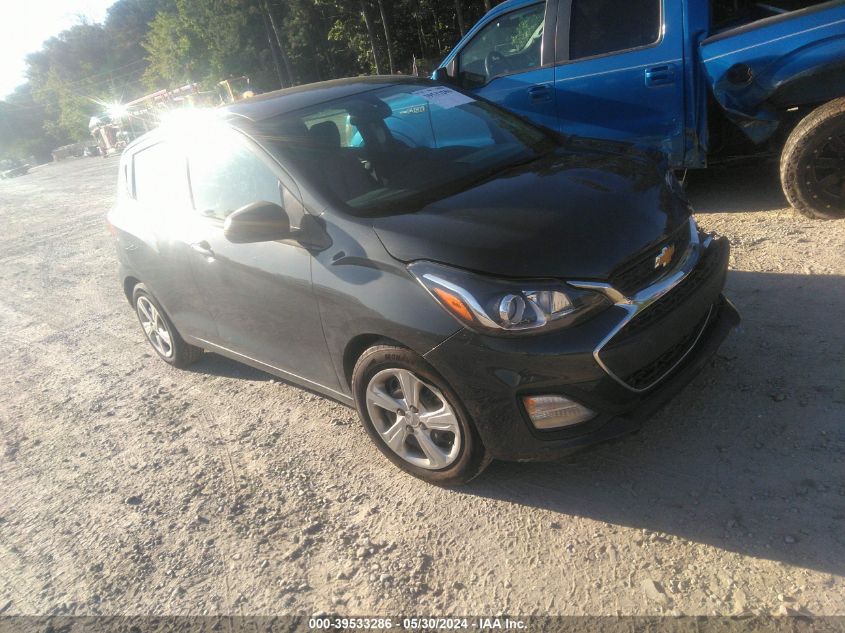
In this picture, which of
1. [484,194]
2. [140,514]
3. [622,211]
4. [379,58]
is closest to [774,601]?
[622,211]

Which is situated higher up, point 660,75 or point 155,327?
point 660,75

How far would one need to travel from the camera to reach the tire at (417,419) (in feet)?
8.79

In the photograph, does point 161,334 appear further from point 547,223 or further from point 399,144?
point 547,223

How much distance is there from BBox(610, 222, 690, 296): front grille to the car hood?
3 centimetres

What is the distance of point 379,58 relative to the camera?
109ft

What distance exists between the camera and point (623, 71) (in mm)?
5207

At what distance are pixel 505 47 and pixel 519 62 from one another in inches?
10.3

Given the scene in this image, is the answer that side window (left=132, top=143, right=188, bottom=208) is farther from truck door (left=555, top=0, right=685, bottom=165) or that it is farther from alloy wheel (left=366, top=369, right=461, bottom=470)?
truck door (left=555, top=0, right=685, bottom=165)

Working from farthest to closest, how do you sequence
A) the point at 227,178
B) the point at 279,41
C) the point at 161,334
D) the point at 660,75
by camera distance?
the point at 279,41
the point at 660,75
the point at 161,334
the point at 227,178

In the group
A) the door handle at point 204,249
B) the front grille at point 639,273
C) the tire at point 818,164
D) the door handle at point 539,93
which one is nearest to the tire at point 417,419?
the front grille at point 639,273

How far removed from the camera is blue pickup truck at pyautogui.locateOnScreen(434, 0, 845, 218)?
438 centimetres

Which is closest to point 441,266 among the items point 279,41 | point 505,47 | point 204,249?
point 204,249

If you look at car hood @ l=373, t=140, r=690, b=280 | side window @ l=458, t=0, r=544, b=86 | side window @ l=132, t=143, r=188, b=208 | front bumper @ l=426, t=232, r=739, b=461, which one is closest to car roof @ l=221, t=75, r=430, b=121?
side window @ l=132, t=143, r=188, b=208

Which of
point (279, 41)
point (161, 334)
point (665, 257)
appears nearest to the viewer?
point (665, 257)
